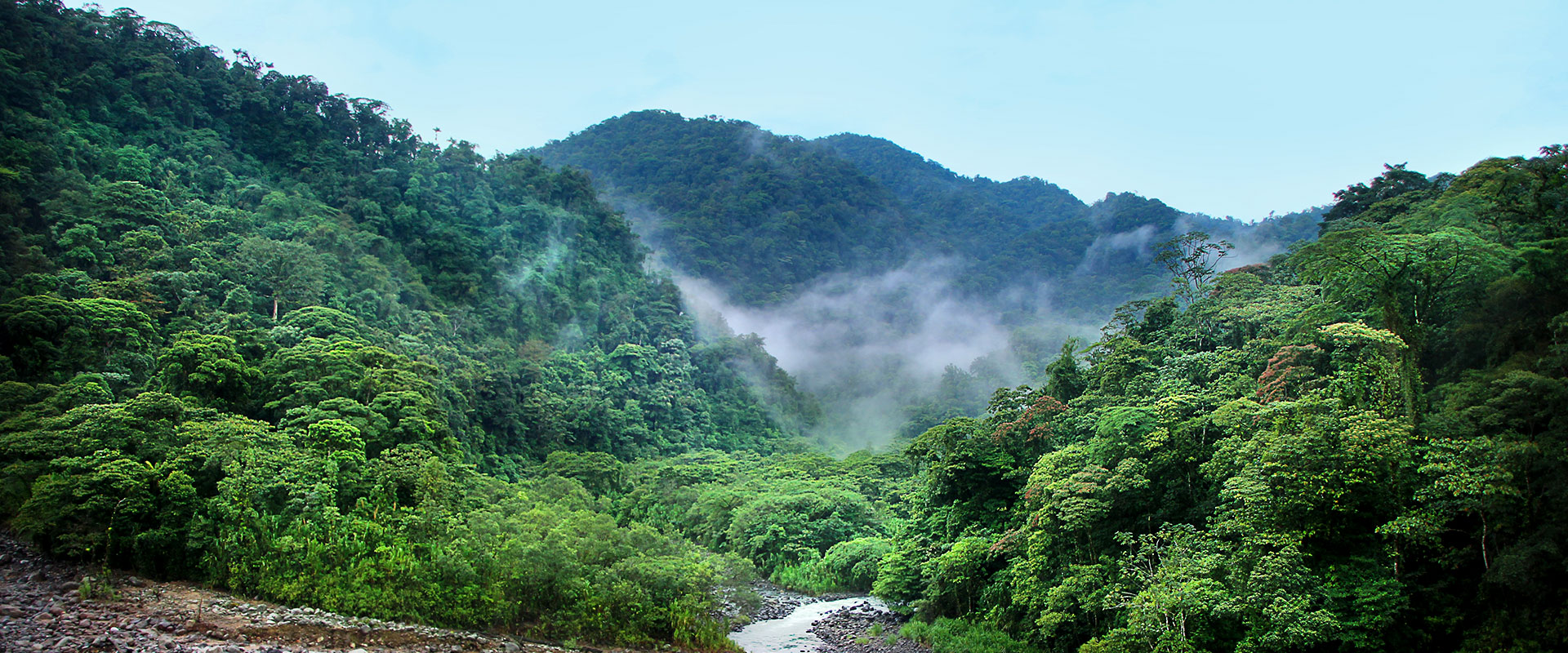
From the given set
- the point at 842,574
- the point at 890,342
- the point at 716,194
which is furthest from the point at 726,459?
the point at 716,194

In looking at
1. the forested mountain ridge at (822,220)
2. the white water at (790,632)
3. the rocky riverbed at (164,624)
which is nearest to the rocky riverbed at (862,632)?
the white water at (790,632)

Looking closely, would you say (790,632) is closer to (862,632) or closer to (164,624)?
(862,632)

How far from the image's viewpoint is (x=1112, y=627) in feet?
58.1

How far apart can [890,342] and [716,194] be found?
34.2 m

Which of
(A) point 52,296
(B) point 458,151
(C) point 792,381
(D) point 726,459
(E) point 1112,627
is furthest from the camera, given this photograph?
(C) point 792,381

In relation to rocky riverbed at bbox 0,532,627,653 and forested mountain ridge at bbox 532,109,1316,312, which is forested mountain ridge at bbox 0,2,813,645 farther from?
forested mountain ridge at bbox 532,109,1316,312

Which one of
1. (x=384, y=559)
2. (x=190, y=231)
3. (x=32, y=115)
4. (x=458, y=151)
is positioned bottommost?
(x=384, y=559)

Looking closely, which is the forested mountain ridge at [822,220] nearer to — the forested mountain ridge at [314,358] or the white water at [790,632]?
the forested mountain ridge at [314,358]

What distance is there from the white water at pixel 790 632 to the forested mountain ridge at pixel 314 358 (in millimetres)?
2365

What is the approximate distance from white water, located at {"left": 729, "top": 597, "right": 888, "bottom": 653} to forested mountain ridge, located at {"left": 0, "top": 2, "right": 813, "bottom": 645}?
2365 millimetres

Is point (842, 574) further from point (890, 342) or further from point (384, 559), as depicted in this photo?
point (890, 342)

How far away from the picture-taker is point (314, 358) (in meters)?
29.9

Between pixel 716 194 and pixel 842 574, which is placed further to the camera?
pixel 716 194

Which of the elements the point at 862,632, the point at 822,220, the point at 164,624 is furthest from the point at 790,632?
the point at 822,220
